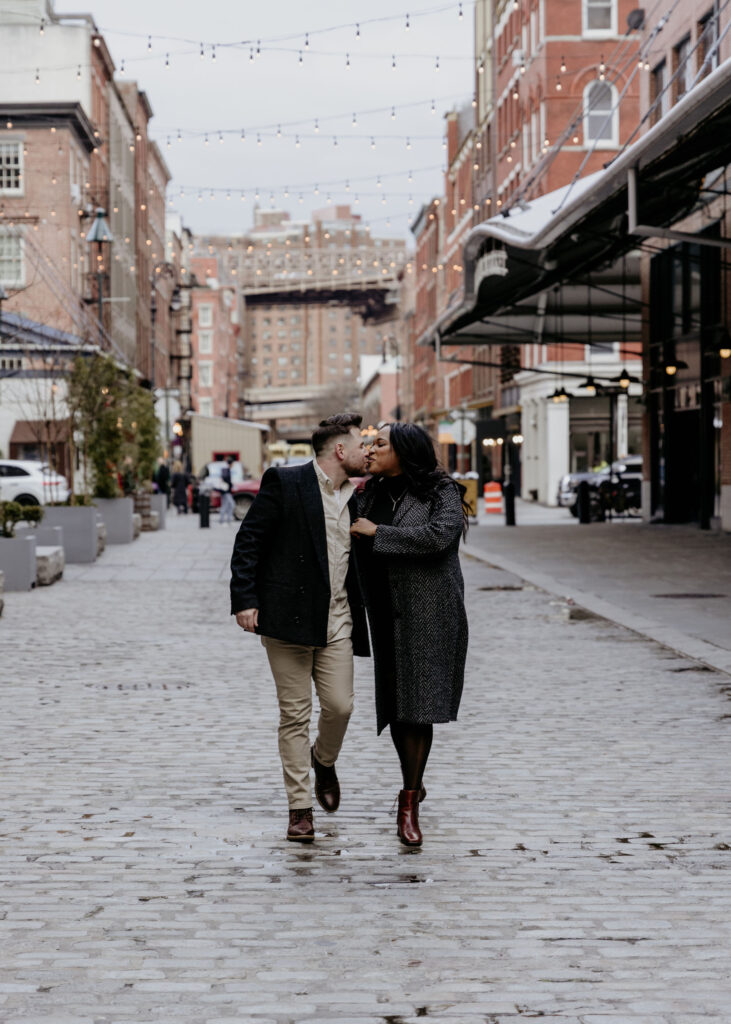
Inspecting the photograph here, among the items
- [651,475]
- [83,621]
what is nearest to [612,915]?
[83,621]

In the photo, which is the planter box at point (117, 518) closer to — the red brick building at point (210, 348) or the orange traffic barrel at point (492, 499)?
the orange traffic barrel at point (492, 499)

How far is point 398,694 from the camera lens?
6312 millimetres

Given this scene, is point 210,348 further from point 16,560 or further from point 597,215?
point 16,560

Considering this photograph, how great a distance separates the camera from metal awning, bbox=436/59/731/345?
17.9 m

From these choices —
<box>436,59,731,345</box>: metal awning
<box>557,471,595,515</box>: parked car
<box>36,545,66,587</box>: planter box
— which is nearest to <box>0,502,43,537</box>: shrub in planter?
<box>36,545,66,587</box>: planter box

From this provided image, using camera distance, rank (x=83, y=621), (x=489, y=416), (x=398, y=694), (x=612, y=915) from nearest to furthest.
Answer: (x=612, y=915), (x=398, y=694), (x=83, y=621), (x=489, y=416)

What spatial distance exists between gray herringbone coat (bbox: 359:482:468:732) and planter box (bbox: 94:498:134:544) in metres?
24.7

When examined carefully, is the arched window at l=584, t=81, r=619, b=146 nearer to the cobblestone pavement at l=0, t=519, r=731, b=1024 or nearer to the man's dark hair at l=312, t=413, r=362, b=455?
the cobblestone pavement at l=0, t=519, r=731, b=1024

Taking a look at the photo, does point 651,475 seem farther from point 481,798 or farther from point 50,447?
point 481,798

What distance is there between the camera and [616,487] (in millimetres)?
40594

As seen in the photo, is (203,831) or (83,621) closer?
(203,831)

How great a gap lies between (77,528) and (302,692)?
19.2m

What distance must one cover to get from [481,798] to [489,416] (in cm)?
6571

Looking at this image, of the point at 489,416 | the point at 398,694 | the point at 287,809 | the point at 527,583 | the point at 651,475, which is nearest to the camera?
the point at 398,694
